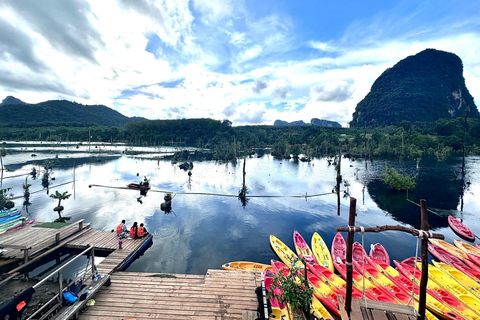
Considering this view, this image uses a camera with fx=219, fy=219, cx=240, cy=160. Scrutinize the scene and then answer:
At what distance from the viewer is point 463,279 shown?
14641 millimetres

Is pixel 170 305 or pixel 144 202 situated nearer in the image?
pixel 170 305

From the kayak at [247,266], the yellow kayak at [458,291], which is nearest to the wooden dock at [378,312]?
the yellow kayak at [458,291]

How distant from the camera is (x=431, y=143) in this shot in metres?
105

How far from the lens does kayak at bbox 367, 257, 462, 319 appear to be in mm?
11945

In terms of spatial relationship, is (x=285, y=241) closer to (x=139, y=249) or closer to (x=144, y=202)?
(x=139, y=249)

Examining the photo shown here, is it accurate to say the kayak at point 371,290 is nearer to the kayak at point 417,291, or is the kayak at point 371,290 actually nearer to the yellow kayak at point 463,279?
the kayak at point 417,291

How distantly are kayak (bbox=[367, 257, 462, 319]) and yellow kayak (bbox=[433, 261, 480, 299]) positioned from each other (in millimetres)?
2646

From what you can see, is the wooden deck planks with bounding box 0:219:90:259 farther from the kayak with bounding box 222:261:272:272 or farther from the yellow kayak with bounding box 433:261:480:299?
the yellow kayak with bounding box 433:261:480:299

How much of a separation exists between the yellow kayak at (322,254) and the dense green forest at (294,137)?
198ft

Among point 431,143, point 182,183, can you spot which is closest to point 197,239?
point 182,183

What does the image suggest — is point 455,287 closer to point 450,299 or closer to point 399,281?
point 450,299

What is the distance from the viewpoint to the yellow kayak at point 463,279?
13498mm

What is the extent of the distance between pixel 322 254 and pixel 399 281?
19.6ft

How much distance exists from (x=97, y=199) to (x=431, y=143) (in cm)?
13550
